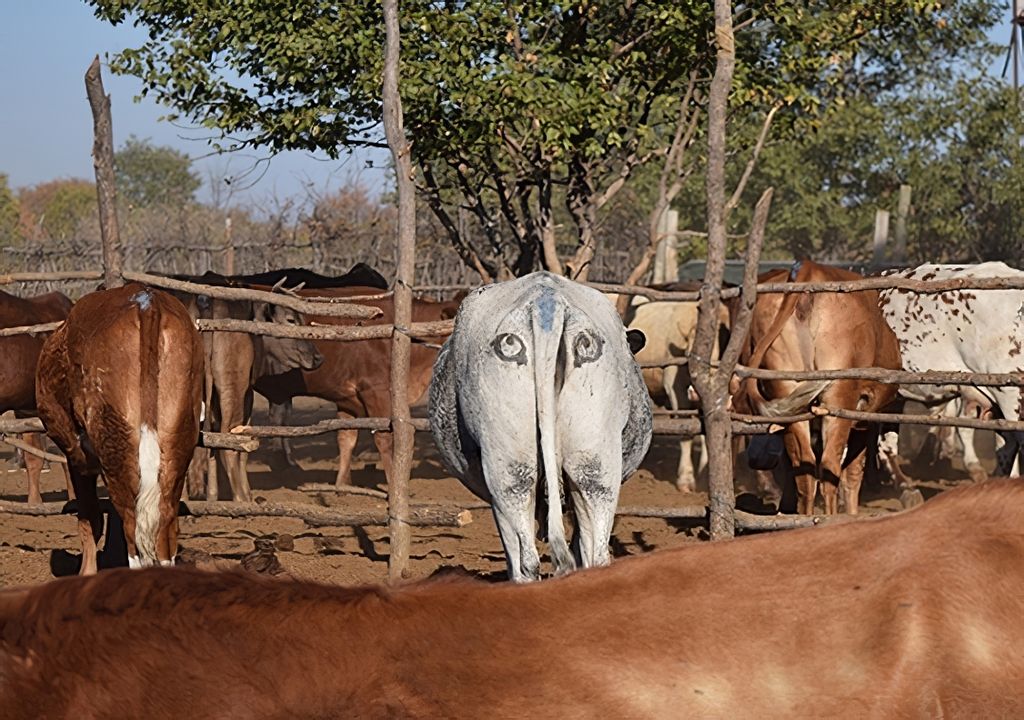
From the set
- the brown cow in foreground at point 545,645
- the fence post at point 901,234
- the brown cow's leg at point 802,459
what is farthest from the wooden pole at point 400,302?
the fence post at point 901,234

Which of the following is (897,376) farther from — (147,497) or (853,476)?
(147,497)

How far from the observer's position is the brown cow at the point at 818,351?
7406 millimetres

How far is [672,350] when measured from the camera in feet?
37.3

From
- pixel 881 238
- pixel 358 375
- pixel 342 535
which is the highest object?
pixel 881 238

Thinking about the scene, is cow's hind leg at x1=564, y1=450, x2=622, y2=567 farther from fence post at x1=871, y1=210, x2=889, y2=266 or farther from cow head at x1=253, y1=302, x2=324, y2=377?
fence post at x1=871, y1=210, x2=889, y2=266

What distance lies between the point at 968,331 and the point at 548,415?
18.0ft

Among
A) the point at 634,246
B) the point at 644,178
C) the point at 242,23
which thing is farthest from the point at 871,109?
the point at 242,23

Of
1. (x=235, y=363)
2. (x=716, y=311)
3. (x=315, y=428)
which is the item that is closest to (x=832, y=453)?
(x=716, y=311)

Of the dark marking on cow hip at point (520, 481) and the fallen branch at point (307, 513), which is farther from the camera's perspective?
the fallen branch at point (307, 513)

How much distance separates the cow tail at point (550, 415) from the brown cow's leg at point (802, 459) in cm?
367

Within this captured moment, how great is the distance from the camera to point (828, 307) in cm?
745

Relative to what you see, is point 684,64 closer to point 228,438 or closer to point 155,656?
point 228,438

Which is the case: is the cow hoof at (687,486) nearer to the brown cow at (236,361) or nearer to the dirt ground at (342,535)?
the dirt ground at (342,535)

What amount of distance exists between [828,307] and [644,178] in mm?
17121
